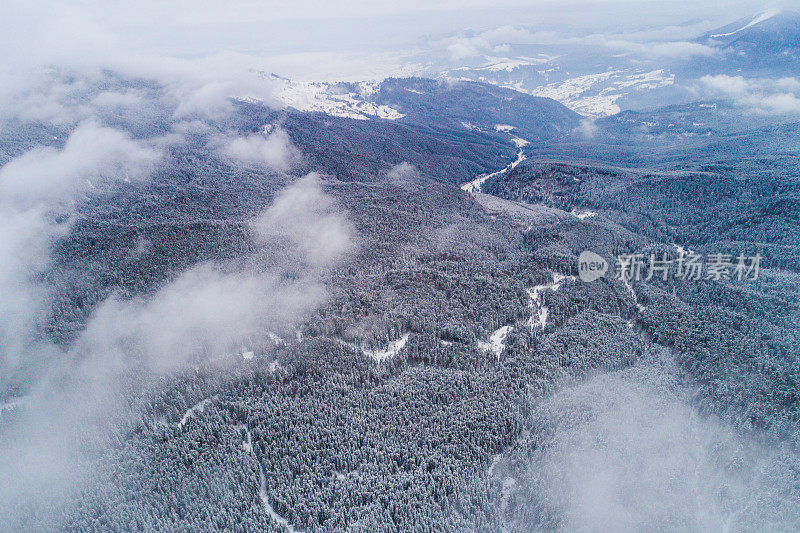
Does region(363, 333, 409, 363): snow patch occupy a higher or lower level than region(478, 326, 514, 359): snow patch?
lower

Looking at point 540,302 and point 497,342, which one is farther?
point 540,302

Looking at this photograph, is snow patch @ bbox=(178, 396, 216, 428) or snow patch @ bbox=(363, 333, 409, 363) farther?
snow patch @ bbox=(363, 333, 409, 363)

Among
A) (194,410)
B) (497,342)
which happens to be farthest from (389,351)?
(194,410)

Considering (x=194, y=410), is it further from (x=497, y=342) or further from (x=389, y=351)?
(x=497, y=342)

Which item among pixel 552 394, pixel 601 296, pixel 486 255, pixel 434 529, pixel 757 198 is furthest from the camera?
pixel 757 198

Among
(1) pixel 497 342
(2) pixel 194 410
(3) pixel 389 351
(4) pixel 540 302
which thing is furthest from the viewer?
(4) pixel 540 302

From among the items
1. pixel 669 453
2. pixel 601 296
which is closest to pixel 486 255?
pixel 601 296

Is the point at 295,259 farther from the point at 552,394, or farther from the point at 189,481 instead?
the point at 552,394

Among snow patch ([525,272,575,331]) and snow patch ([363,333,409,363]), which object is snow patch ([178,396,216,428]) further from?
snow patch ([525,272,575,331])

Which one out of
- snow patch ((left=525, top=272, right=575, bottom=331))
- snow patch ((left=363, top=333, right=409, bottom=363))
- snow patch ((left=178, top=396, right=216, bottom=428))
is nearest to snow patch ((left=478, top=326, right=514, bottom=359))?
snow patch ((left=525, top=272, right=575, bottom=331))

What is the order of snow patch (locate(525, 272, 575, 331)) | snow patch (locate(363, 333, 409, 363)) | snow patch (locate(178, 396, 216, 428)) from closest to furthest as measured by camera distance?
snow patch (locate(178, 396, 216, 428))
snow patch (locate(363, 333, 409, 363))
snow patch (locate(525, 272, 575, 331))

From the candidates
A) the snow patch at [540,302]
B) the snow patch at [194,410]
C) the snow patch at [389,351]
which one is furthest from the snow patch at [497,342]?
the snow patch at [194,410]
